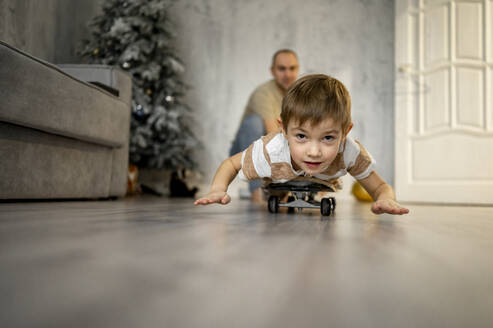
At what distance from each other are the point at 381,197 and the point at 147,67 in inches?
113

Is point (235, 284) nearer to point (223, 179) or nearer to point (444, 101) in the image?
point (223, 179)

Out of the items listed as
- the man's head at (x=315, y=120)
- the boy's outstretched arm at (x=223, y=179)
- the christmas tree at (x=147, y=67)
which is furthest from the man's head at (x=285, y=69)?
the man's head at (x=315, y=120)

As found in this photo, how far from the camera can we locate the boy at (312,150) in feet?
3.38

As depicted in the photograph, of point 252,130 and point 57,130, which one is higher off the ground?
point 252,130

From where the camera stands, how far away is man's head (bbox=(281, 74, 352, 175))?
1.02 metres

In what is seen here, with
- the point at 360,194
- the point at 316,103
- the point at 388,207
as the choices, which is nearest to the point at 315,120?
the point at 316,103

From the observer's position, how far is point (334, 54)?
408cm

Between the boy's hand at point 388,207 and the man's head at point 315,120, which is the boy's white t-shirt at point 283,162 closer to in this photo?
the man's head at point 315,120

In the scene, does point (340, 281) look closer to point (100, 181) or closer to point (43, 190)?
point (43, 190)

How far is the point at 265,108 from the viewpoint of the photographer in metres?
2.42

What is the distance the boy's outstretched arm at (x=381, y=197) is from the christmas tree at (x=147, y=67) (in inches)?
95.2

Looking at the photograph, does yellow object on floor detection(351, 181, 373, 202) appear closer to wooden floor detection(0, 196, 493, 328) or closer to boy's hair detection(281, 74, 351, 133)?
boy's hair detection(281, 74, 351, 133)

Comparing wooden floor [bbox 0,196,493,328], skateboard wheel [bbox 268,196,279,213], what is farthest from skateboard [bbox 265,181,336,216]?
wooden floor [bbox 0,196,493,328]

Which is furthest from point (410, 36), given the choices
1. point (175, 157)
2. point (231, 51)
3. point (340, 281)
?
point (340, 281)
